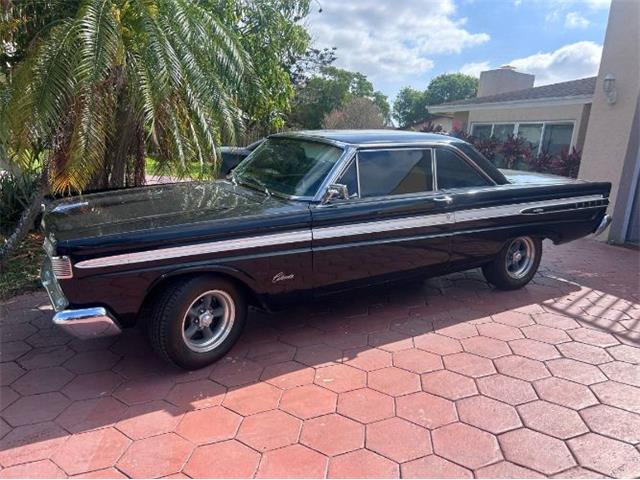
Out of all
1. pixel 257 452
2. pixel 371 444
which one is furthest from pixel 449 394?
pixel 257 452

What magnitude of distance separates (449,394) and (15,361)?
3.15 metres

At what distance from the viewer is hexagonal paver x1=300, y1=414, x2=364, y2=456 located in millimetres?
2541

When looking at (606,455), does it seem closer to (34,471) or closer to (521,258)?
(521,258)

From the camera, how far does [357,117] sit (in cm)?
2384

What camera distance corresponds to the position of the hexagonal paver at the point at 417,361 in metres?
3.38

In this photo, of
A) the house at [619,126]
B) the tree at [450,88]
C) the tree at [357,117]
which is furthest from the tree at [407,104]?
the house at [619,126]

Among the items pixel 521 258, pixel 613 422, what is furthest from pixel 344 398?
pixel 521 258

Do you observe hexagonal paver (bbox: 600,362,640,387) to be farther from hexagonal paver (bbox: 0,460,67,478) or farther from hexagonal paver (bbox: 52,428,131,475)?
hexagonal paver (bbox: 0,460,67,478)

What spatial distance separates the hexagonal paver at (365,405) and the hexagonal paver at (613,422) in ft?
4.08

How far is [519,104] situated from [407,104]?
4927cm

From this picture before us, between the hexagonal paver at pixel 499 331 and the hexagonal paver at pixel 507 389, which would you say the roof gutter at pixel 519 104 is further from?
the hexagonal paver at pixel 507 389

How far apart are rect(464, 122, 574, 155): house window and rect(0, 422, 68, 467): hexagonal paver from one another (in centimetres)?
1224

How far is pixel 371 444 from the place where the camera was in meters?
2.57

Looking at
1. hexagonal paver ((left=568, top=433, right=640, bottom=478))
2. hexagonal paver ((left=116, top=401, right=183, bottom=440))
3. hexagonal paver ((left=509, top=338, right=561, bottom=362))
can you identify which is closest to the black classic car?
hexagonal paver ((left=116, top=401, right=183, bottom=440))
